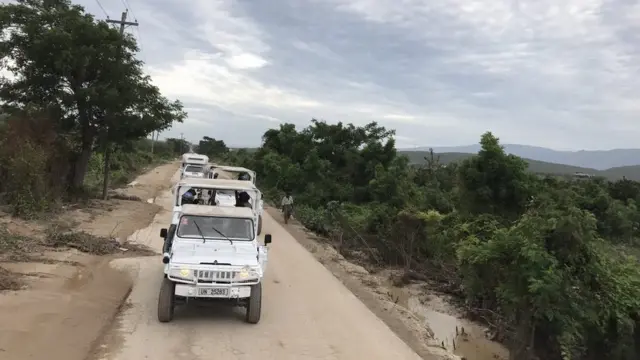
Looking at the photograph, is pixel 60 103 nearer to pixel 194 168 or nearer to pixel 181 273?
pixel 194 168

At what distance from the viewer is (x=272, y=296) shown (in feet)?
36.5

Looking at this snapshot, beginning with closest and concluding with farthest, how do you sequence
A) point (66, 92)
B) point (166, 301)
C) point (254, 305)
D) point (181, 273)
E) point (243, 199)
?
point (181, 273)
point (166, 301)
point (254, 305)
point (243, 199)
point (66, 92)

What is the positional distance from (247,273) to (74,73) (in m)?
17.3

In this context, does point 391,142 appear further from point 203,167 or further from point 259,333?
point 259,333

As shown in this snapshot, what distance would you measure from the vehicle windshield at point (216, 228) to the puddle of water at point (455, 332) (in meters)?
4.37

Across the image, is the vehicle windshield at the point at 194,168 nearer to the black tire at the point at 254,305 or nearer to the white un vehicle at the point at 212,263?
the white un vehicle at the point at 212,263

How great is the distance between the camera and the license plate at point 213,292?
855 centimetres

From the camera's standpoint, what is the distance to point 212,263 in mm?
8758

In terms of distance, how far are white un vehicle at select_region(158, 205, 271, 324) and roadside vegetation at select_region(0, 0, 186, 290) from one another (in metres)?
9.47

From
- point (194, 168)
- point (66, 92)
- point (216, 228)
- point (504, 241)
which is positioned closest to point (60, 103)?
point (66, 92)

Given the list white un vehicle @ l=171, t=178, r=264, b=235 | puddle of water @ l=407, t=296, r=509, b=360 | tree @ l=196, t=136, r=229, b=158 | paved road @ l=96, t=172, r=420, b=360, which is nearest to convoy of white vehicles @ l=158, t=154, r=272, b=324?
paved road @ l=96, t=172, r=420, b=360

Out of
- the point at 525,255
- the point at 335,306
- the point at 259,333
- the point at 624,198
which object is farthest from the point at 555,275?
the point at 624,198

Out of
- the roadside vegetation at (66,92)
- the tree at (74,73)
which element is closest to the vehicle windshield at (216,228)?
the roadside vegetation at (66,92)

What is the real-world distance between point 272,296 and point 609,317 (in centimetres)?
641
